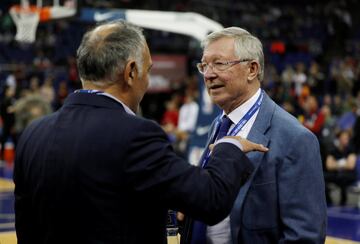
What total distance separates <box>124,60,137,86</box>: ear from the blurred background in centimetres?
380

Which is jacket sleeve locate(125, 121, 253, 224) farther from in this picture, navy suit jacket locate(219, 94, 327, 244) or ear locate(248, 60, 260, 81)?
ear locate(248, 60, 260, 81)

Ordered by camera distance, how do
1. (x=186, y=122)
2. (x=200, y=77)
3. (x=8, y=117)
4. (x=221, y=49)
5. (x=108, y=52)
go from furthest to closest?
(x=8, y=117) → (x=186, y=122) → (x=200, y=77) → (x=221, y=49) → (x=108, y=52)

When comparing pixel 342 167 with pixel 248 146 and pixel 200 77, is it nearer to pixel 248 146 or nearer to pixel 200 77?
pixel 200 77

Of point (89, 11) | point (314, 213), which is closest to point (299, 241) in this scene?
point (314, 213)

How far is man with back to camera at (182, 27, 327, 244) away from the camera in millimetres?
2699

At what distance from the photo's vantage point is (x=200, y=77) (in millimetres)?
12242

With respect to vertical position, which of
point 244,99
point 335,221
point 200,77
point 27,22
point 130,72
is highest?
point 130,72

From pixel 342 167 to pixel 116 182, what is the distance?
9.65 metres

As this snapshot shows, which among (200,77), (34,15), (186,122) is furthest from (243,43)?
(186,122)

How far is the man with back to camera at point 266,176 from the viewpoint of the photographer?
2.70 metres

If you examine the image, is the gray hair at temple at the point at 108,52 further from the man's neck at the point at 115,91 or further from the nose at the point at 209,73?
the nose at the point at 209,73

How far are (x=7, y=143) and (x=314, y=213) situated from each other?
557 inches

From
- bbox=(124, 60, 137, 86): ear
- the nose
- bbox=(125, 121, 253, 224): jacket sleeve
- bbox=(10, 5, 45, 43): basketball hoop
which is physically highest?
bbox=(124, 60, 137, 86): ear

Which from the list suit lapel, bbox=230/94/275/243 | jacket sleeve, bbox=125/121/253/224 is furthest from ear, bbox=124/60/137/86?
suit lapel, bbox=230/94/275/243
